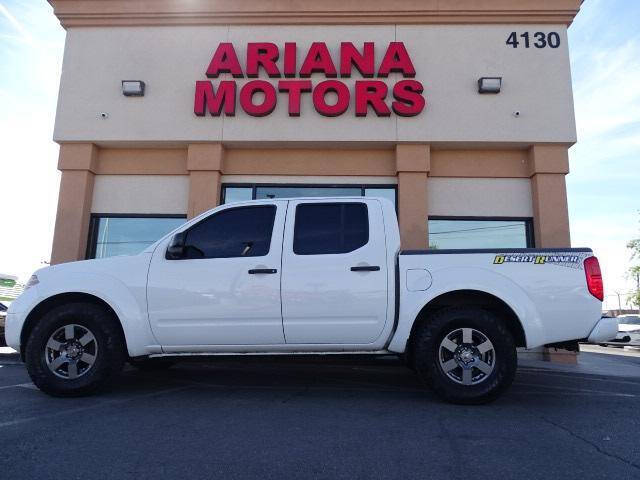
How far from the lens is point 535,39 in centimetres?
975

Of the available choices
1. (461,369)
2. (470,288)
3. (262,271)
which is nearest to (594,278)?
(470,288)

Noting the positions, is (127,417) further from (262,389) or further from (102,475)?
(262,389)

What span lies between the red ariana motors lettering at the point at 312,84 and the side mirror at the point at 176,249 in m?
5.61

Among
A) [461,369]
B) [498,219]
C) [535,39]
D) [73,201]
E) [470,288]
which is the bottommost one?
[461,369]

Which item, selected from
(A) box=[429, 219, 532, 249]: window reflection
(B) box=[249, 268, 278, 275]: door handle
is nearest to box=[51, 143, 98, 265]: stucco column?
(B) box=[249, 268, 278, 275]: door handle

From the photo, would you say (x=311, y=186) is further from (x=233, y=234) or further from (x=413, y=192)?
(x=233, y=234)

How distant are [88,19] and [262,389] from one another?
9721 millimetres

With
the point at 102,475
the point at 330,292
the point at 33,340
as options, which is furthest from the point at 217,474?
the point at 33,340

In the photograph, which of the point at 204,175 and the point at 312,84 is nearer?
the point at 204,175

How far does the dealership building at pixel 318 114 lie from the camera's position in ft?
30.7

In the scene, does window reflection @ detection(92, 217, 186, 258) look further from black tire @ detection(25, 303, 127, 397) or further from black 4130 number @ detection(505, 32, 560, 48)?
black 4130 number @ detection(505, 32, 560, 48)

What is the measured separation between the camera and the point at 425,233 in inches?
354

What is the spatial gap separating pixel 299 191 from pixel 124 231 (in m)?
3.96

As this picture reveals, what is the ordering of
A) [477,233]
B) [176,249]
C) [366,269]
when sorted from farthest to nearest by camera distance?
[477,233] → [176,249] → [366,269]
